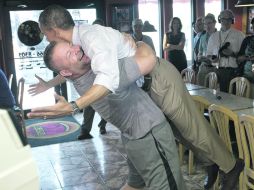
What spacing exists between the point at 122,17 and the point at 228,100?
3964 mm

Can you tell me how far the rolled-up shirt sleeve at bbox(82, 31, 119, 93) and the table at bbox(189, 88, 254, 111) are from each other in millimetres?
1901

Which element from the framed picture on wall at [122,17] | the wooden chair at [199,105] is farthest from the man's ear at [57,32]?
the framed picture on wall at [122,17]

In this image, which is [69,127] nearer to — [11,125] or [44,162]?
[44,162]

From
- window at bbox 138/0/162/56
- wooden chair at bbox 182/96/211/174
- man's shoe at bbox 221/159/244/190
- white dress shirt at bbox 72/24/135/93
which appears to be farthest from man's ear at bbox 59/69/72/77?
window at bbox 138/0/162/56

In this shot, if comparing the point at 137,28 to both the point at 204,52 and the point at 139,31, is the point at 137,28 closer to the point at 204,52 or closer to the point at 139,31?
the point at 139,31

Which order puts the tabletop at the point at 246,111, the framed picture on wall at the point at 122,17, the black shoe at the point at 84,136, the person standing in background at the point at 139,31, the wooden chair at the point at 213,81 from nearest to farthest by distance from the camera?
the tabletop at the point at 246,111, the wooden chair at the point at 213,81, the black shoe at the point at 84,136, the person standing in background at the point at 139,31, the framed picture on wall at the point at 122,17

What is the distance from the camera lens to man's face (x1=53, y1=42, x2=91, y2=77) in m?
1.76

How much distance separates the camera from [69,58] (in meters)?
1.77

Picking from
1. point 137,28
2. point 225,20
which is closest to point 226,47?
point 225,20

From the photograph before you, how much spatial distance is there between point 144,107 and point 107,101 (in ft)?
0.71

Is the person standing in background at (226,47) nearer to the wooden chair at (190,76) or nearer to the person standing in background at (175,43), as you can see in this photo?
the wooden chair at (190,76)

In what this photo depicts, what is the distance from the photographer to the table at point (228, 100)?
132 inches

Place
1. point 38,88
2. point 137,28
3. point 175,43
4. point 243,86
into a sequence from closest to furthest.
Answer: point 38,88 → point 243,86 → point 137,28 → point 175,43

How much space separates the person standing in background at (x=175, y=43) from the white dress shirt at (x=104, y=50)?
4675 millimetres
